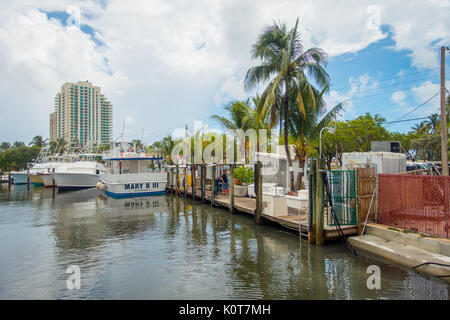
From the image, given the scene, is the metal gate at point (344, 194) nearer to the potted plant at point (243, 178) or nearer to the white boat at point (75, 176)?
the potted plant at point (243, 178)

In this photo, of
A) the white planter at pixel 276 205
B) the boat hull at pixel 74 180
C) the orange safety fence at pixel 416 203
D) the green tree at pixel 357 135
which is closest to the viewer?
the orange safety fence at pixel 416 203

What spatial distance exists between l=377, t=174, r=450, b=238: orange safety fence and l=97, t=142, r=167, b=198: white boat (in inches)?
761

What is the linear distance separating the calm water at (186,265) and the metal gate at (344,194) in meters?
0.93

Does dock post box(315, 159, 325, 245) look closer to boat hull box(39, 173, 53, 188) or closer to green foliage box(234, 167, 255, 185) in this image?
green foliage box(234, 167, 255, 185)

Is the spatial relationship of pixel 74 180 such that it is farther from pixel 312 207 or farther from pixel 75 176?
pixel 312 207

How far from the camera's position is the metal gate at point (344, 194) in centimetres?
910

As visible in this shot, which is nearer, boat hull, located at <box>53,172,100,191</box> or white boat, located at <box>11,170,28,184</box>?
boat hull, located at <box>53,172,100,191</box>

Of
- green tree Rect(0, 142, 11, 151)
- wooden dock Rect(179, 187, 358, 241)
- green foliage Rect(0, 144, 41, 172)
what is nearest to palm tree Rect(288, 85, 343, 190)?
wooden dock Rect(179, 187, 358, 241)

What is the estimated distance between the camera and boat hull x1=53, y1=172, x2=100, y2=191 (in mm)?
33531

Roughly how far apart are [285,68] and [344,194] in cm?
825

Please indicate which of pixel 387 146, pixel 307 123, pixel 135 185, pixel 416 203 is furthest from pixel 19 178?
pixel 416 203

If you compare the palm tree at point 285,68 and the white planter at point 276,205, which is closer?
the white planter at point 276,205

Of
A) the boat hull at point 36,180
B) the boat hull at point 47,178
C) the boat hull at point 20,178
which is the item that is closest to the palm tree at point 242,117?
the boat hull at point 47,178

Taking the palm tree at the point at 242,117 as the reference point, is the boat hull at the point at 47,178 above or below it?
below
